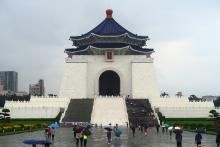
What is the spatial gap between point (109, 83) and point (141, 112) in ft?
41.8

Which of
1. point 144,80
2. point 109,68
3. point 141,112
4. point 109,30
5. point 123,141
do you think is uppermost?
point 109,30

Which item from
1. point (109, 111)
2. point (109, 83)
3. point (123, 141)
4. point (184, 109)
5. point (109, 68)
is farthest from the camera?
point (109, 83)

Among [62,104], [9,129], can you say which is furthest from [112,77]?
[9,129]

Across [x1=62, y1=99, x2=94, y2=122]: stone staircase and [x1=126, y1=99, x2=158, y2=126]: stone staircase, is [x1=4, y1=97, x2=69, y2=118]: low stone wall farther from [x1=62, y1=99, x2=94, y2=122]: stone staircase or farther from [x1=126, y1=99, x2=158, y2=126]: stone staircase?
[x1=126, y1=99, x2=158, y2=126]: stone staircase

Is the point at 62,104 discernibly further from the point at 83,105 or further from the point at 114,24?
the point at 114,24

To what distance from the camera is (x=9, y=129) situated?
84.2 ft

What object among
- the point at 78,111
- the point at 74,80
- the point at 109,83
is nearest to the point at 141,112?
the point at 78,111

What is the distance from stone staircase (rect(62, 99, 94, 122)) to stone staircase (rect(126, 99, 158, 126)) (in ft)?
11.8

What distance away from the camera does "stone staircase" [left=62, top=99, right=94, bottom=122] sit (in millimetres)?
33550

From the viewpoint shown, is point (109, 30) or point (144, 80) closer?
point (144, 80)

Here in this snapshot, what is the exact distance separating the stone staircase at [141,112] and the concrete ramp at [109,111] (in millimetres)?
548

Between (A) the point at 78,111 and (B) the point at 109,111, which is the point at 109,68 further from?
(A) the point at 78,111

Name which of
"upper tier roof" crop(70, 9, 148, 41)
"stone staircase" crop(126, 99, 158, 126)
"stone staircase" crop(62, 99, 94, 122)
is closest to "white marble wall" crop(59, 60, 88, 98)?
"upper tier roof" crop(70, 9, 148, 41)

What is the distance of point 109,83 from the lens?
1889 inches
